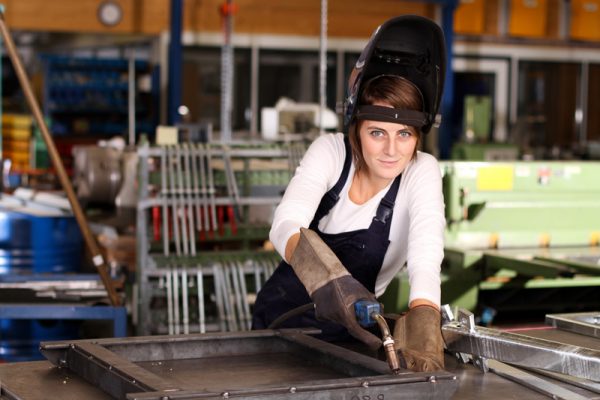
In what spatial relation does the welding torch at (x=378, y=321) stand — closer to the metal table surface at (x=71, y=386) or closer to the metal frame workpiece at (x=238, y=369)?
the metal frame workpiece at (x=238, y=369)

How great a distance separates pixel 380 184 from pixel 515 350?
0.63 meters

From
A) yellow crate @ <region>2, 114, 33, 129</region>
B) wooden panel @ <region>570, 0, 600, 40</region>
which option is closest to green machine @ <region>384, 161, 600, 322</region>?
yellow crate @ <region>2, 114, 33, 129</region>

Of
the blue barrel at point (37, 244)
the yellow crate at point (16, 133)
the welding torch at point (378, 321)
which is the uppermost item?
the yellow crate at point (16, 133)

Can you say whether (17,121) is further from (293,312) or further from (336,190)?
(293,312)

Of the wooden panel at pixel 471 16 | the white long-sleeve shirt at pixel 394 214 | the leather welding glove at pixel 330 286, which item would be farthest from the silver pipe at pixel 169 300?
the wooden panel at pixel 471 16

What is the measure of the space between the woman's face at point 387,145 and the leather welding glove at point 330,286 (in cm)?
38

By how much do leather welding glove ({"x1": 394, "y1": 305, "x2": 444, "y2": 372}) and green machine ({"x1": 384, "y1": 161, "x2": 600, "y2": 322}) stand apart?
245 cm

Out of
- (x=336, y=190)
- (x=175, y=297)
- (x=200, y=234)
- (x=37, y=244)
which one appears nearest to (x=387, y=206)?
(x=336, y=190)

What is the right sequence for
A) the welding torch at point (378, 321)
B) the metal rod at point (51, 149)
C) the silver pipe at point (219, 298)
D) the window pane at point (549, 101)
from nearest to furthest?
the welding torch at point (378, 321)
the metal rod at point (51, 149)
the silver pipe at point (219, 298)
the window pane at point (549, 101)

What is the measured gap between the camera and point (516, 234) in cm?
517

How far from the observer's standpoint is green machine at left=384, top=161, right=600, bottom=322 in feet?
16.0

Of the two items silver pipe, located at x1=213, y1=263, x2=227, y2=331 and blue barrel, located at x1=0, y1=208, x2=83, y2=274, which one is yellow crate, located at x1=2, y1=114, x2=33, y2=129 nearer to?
blue barrel, located at x1=0, y1=208, x2=83, y2=274

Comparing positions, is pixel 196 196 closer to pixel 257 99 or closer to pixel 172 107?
pixel 172 107

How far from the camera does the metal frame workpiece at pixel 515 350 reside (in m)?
1.99
